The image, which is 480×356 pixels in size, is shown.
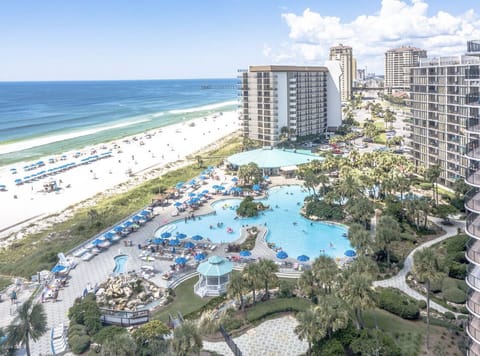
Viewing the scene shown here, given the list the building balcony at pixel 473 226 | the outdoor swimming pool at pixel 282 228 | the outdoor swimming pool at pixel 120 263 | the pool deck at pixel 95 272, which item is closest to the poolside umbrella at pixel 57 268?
the pool deck at pixel 95 272

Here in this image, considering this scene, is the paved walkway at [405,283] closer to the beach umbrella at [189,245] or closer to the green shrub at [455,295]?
the green shrub at [455,295]

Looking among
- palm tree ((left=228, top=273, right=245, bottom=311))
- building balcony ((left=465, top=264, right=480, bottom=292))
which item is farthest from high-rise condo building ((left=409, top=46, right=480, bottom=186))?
building balcony ((left=465, top=264, right=480, bottom=292))

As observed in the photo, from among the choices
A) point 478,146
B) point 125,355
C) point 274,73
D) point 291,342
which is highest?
point 274,73

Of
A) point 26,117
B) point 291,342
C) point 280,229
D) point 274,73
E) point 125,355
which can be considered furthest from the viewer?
point 26,117

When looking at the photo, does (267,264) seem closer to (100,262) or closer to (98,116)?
(100,262)

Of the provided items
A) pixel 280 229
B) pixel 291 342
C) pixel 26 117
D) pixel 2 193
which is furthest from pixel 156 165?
pixel 26 117

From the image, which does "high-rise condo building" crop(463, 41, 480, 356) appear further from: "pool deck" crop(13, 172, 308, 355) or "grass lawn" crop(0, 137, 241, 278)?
"grass lawn" crop(0, 137, 241, 278)

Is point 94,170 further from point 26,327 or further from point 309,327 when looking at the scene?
point 309,327
